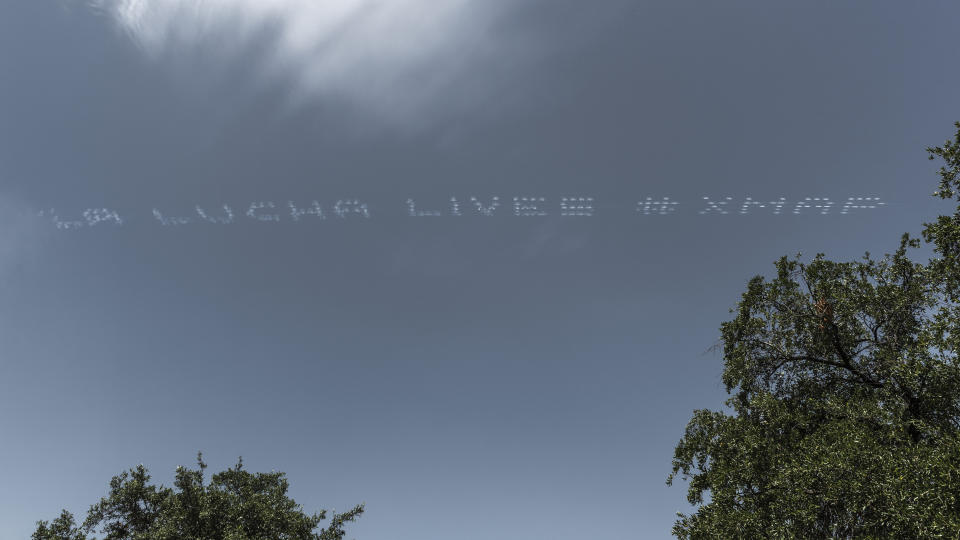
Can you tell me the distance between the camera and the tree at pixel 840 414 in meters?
14.0

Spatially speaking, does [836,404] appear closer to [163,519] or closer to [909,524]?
[909,524]

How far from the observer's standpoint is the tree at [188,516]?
1108 inches

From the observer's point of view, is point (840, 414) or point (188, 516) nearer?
point (840, 414)

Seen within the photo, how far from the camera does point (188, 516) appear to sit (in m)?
29.4

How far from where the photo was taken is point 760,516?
17.0 meters

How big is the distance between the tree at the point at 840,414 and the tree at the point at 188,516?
24427 mm

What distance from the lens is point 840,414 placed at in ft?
61.1

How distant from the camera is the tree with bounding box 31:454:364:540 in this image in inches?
1108

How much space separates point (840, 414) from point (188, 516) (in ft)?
124

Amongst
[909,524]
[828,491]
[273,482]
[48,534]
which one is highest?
[273,482]

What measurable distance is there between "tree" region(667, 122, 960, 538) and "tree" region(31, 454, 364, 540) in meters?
24.4

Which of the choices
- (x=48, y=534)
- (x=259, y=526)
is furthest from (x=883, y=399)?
(x=48, y=534)

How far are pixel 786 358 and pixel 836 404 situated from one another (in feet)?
16.4

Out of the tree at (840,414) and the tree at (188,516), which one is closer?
the tree at (840,414)
